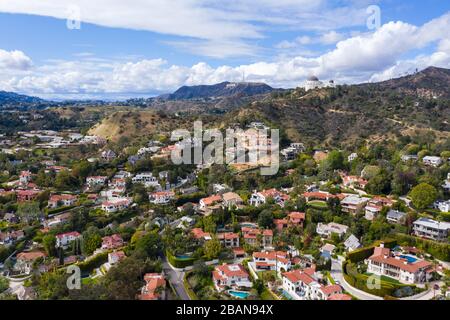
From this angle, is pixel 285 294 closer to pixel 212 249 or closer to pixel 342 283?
pixel 342 283

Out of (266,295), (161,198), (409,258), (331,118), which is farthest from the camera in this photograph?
(331,118)

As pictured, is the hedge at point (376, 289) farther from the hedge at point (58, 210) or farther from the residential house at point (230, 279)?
the hedge at point (58, 210)

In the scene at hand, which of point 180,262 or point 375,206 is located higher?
point 375,206

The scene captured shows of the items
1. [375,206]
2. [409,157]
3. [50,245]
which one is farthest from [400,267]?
[409,157]

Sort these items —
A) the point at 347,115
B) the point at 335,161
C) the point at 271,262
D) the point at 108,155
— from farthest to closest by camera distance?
the point at 347,115 < the point at 108,155 < the point at 335,161 < the point at 271,262

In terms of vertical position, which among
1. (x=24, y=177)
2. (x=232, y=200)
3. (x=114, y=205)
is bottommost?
(x=114, y=205)
